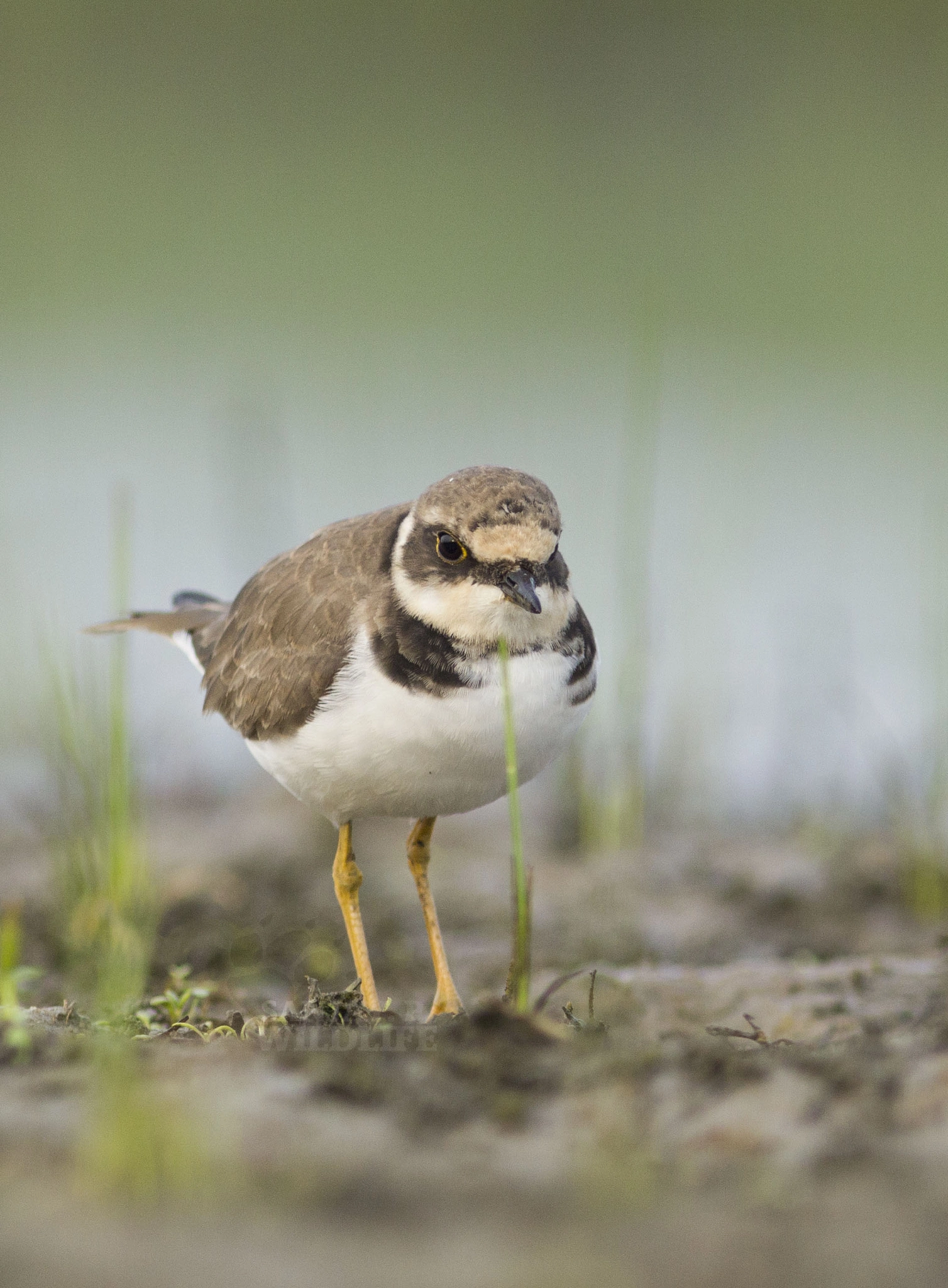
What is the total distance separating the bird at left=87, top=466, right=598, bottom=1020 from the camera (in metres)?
3.67

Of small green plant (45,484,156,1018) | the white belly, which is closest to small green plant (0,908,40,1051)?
small green plant (45,484,156,1018)

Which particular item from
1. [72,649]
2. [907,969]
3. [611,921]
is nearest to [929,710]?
[611,921]

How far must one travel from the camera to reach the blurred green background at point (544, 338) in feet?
25.5

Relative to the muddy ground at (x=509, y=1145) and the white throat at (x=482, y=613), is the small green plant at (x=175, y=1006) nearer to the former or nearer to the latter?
the muddy ground at (x=509, y=1145)

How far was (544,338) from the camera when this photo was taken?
13234 millimetres

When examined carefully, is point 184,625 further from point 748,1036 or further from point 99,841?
point 748,1036

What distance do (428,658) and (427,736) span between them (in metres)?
0.19

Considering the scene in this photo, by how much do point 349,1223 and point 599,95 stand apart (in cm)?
1557

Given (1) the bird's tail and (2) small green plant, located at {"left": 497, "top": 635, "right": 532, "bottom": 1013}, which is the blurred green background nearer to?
(1) the bird's tail

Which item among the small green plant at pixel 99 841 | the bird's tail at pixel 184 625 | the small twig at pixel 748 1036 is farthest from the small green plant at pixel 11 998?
the bird's tail at pixel 184 625

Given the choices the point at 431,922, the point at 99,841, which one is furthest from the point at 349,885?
the point at 99,841

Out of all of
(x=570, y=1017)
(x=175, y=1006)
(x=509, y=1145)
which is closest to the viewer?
(x=509, y=1145)

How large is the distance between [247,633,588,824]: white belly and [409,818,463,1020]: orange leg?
0.58 metres

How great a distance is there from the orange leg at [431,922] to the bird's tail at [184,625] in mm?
970
